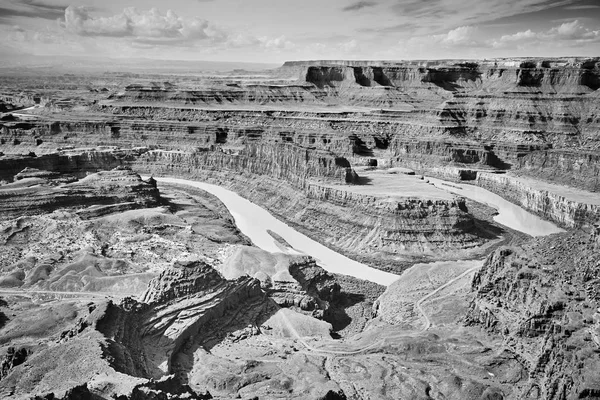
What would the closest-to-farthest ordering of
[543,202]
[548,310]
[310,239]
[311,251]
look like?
[548,310] < [311,251] < [310,239] < [543,202]

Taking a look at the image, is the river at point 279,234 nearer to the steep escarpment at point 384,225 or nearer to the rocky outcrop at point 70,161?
the steep escarpment at point 384,225

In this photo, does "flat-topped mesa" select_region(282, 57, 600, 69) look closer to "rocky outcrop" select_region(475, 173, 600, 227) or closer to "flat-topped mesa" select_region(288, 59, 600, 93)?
"flat-topped mesa" select_region(288, 59, 600, 93)

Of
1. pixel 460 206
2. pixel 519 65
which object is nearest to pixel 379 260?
pixel 460 206

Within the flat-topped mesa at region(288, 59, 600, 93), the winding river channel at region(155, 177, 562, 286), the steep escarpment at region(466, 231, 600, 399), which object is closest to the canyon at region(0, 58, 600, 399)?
the steep escarpment at region(466, 231, 600, 399)

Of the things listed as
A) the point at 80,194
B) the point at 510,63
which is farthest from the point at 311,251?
the point at 510,63

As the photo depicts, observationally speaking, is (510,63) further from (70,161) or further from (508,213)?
(70,161)

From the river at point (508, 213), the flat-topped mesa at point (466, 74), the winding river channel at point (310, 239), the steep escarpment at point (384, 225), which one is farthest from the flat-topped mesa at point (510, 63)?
the steep escarpment at point (384, 225)
